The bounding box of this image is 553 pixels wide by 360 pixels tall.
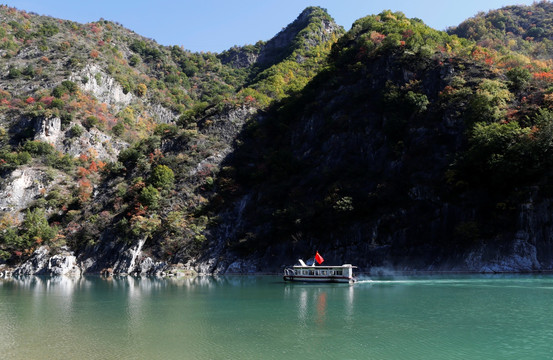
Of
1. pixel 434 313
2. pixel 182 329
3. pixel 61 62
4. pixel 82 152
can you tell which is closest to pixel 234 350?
pixel 182 329

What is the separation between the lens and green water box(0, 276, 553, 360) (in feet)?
60.6

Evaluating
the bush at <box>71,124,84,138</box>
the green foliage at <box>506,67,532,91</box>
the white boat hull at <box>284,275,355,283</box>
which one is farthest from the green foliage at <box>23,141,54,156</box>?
the green foliage at <box>506,67,532,91</box>

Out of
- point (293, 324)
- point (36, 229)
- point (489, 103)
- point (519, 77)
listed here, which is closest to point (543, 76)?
point (519, 77)

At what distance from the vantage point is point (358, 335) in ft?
69.6

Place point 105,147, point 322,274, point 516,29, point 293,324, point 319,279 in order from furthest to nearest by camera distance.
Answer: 1. point 516,29
2. point 105,147
3. point 322,274
4. point 319,279
5. point 293,324

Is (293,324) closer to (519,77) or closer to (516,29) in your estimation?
(519,77)

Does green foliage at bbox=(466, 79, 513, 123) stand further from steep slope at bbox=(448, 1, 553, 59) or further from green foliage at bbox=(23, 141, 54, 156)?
green foliage at bbox=(23, 141, 54, 156)

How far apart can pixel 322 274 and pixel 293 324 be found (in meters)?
28.0

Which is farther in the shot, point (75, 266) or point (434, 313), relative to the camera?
point (75, 266)

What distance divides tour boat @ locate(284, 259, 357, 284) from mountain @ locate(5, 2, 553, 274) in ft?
34.1

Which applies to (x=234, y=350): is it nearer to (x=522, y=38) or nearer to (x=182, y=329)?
(x=182, y=329)

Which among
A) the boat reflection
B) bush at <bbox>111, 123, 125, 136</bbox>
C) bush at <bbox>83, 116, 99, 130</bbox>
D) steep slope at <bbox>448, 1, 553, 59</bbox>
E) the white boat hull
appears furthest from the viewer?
steep slope at <bbox>448, 1, 553, 59</bbox>

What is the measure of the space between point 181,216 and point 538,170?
59.0m

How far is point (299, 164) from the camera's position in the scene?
3219 inches
